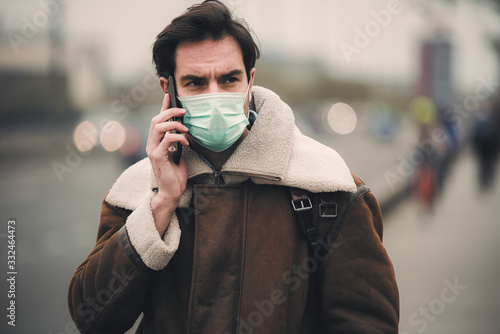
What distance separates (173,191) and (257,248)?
36cm

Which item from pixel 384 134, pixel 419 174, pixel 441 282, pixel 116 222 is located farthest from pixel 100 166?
pixel 384 134

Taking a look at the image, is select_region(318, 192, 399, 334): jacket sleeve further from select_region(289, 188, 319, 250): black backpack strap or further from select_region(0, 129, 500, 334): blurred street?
select_region(0, 129, 500, 334): blurred street

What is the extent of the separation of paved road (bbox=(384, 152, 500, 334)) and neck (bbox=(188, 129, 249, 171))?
3.84 meters

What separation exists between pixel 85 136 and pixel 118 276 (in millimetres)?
28358

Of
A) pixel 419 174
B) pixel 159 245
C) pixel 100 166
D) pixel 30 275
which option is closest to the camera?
pixel 159 245

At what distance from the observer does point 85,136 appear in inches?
1126

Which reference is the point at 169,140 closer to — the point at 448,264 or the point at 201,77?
the point at 201,77

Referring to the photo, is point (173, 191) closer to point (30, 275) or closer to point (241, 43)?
point (241, 43)

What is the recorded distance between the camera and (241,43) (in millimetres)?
2006

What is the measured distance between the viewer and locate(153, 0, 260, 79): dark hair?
1.91 m

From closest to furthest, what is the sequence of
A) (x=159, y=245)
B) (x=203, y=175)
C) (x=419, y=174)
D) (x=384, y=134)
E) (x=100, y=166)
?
1. (x=159, y=245)
2. (x=203, y=175)
3. (x=419, y=174)
4. (x=100, y=166)
5. (x=384, y=134)

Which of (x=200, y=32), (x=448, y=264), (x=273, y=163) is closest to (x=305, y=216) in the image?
(x=273, y=163)

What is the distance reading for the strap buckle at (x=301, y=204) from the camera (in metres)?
1.79

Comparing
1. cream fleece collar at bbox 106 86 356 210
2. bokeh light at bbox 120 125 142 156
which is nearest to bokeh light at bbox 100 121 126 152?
bokeh light at bbox 120 125 142 156
